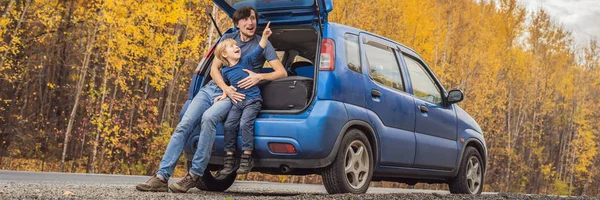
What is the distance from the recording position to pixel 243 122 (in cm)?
642

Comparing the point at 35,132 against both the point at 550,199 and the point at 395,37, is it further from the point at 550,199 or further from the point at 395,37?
the point at 550,199

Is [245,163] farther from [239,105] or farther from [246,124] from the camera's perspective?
[239,105]

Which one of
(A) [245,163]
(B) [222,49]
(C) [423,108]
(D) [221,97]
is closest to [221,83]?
(D) [221,97]

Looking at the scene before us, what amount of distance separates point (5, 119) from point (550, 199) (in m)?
18.8

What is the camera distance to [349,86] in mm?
6617

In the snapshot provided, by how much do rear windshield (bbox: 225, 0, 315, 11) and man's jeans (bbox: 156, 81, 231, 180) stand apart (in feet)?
3.49

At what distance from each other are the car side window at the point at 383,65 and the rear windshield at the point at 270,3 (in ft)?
2.68

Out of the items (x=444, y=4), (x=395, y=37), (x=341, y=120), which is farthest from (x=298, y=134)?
(x=444, y=4)

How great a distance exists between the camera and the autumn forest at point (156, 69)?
20.4m

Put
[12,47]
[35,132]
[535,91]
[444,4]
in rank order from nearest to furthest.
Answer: [12,47], [35,132], [444,4], [535,91]

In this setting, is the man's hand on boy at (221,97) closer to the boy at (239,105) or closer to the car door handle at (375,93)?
the boy at (239,105)

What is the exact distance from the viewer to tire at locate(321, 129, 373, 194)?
A: 6.48m

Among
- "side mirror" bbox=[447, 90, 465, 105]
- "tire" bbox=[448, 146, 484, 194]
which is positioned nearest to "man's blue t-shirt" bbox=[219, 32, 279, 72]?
"side mirror" bbox=[447, 90, 465, 105]

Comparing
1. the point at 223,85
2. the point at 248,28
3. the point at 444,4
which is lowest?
the point at 223,85
